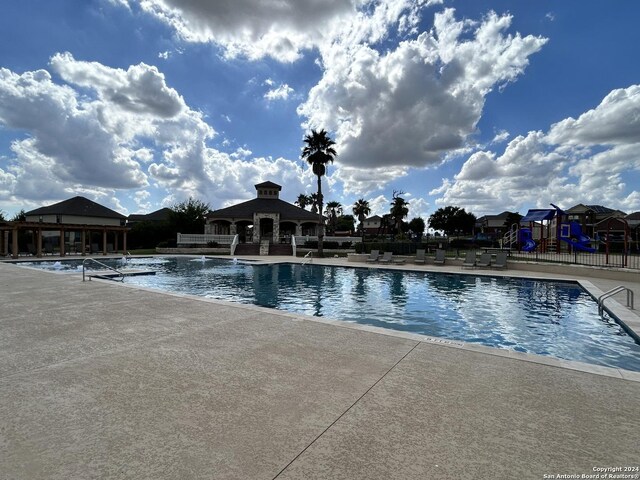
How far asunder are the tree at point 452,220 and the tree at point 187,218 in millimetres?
79983

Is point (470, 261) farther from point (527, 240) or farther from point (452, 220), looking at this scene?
point (452, 220)

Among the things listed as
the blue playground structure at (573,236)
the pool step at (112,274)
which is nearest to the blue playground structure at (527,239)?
the blue playground structure at (573,236)

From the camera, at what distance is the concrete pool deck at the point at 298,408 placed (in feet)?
8.20

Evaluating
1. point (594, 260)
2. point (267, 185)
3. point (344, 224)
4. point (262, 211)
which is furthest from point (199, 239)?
point (344, 224)

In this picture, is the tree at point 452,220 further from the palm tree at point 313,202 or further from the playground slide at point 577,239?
the playground slide at point 577,239

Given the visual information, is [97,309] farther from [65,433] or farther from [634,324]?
[634,324]

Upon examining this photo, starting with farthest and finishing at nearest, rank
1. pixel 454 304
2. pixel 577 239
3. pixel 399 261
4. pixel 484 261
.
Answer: pixel 577 239
pixel 399 261
pixel 484 261
pixel 454 304

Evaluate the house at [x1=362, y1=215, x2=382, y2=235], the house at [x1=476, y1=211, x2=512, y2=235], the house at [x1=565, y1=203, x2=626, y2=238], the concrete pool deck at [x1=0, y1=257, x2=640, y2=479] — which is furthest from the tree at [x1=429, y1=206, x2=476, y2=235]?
the concrete pool deck at [x1=0, y1=257, x2=640, y2=479]

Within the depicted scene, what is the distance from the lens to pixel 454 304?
38.3 ft

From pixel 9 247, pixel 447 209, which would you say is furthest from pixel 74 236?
pixel 447 209

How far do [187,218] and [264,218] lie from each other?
12.6 metres

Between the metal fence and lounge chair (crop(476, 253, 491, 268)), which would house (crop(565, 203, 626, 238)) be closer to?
the metal fence

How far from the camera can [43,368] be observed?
4.38 meters

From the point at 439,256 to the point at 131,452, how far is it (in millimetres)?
23063
